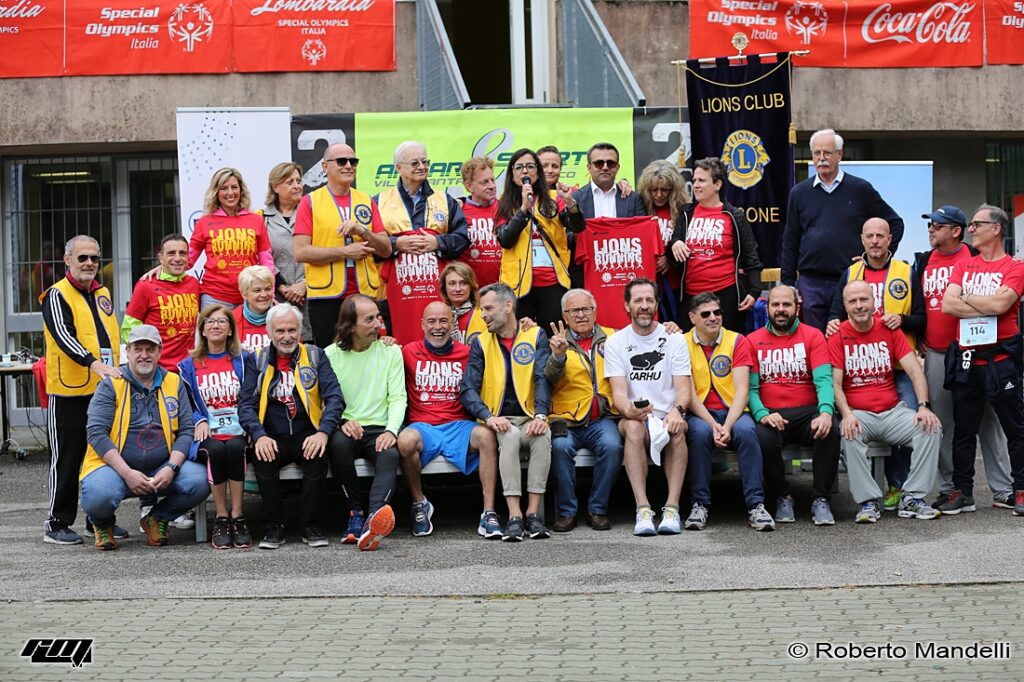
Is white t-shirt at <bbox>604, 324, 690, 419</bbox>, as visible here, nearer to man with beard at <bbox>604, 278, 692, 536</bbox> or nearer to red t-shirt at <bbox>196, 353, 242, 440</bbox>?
man with beard at <bbox>604, 278, 692, 536</bbox>

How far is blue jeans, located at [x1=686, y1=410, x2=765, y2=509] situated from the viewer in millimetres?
9406

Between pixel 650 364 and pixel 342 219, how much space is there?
230cm

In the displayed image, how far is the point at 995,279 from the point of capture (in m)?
9.67

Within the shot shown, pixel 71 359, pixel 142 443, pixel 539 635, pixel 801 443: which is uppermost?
pixel 71 359

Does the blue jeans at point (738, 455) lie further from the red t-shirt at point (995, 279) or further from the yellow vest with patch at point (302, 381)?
the yellow vest with patch at point (302, 381)

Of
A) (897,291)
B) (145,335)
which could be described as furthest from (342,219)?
(897,291)

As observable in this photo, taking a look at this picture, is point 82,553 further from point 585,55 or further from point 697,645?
point 585,55

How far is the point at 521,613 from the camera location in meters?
6.93

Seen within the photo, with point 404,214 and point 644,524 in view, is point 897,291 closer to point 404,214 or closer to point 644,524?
point 644,524

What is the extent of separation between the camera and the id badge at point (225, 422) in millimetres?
9203

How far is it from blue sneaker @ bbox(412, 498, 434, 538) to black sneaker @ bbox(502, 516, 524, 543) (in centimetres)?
56

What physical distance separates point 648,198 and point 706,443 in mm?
1932

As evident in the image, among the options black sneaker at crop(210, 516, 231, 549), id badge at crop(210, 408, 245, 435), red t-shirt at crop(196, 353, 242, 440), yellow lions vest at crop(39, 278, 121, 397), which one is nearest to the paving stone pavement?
black sneaker at crop(210, 516, 231, 549)

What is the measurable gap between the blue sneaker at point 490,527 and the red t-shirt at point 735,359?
163 cm
